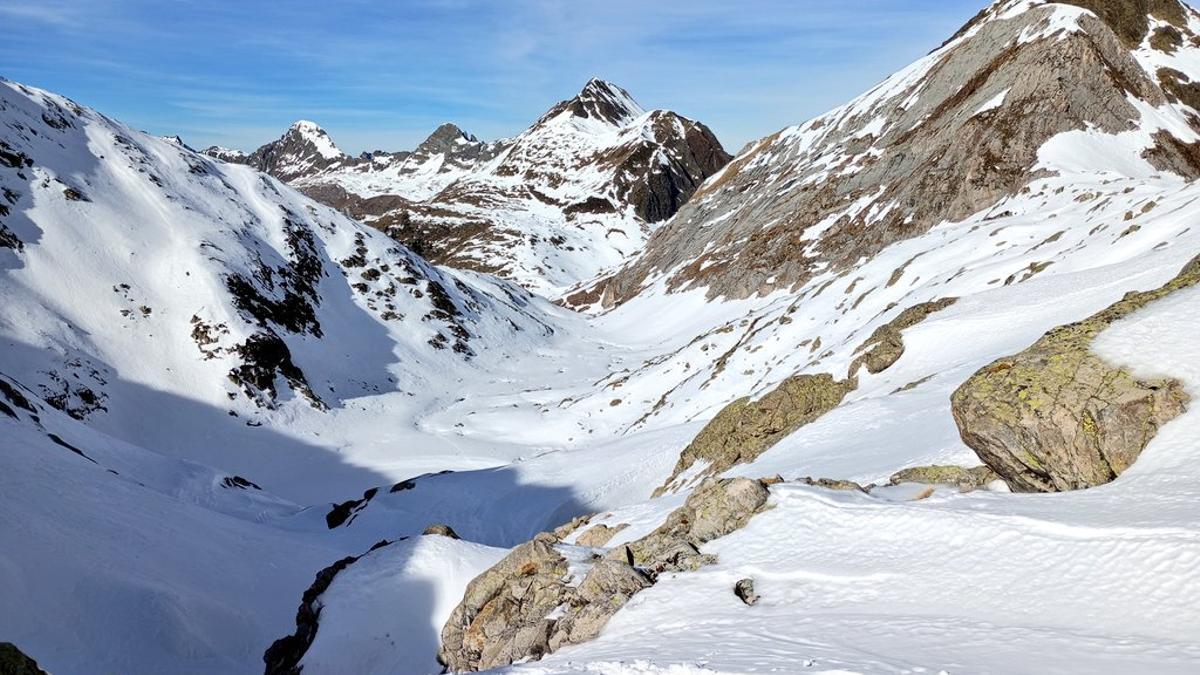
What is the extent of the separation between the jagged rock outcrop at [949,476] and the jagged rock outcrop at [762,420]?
31.2 ft

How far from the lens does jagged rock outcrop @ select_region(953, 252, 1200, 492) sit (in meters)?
9.84

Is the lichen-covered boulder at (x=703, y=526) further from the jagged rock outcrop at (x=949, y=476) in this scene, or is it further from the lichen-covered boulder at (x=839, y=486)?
the jagged rock outcrop at (x=949, y=476)

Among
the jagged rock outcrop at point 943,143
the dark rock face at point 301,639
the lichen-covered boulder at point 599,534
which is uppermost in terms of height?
the jagged rock outcrop at point 943,143

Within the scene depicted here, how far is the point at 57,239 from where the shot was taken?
50.3m

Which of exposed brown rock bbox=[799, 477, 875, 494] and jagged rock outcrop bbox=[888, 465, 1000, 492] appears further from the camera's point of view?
exposed brown rock bbox=[799, 477, 875, 494]

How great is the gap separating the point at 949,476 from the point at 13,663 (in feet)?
43.1

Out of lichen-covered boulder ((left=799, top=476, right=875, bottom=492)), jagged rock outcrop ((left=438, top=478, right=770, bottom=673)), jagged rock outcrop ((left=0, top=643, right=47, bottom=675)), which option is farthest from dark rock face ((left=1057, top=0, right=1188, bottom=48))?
jagged rock outcrop ((left=0, top=643, right=47, bottom=675))

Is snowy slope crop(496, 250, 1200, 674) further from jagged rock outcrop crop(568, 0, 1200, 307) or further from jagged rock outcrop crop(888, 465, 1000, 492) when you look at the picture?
jagged rock outcrop crop(568, 0, 1200, 307)

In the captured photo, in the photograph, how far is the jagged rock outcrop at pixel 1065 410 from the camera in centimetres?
984

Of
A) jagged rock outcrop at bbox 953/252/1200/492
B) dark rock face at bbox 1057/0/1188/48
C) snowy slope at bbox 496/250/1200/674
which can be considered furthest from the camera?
dark rock face at bbox 1057/0/1188/48

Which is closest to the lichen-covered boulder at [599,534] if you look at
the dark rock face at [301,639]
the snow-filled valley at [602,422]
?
the snow-filled valley at [602,422]

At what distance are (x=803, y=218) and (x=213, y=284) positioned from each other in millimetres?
59110

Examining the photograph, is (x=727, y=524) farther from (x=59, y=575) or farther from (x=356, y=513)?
(x=356, y=513)

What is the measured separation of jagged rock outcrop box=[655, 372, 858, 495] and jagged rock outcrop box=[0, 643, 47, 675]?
18729 mm
